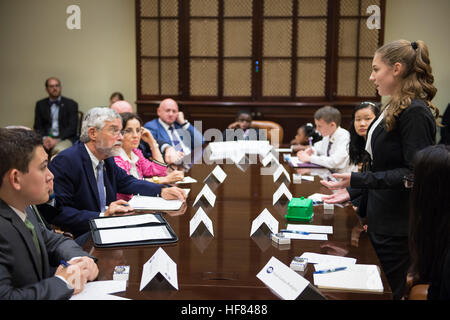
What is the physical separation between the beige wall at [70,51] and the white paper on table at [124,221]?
6095mm

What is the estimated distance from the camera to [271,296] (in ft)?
5.57

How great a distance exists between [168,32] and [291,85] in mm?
1980

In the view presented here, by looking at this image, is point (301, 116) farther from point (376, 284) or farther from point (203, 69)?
point (376, 284)

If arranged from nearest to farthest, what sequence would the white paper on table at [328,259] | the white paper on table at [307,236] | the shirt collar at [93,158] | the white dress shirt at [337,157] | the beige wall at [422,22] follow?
the white paper on table at [328,259] < the white paper on table at [307,236] < the shirt collar at [93,158] < the white dress shirt at [337,157] < the beige wall at [422,22]

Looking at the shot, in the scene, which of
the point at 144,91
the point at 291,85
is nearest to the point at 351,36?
the point at 291,85

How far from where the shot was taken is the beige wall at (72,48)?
830 cm

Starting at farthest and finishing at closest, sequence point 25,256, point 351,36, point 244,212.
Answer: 1. point 351,36
2. point 244,212
3. point 25,256

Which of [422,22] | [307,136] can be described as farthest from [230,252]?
[422,22]

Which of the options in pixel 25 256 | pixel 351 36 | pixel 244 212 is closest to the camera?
pixel 25 256

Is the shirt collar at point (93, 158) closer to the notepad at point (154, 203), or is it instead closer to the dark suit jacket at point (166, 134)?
the notepad at point (154, 203)

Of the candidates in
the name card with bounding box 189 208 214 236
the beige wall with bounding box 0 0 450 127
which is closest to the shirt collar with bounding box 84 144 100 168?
the name card with bounding box 189 208 214 236

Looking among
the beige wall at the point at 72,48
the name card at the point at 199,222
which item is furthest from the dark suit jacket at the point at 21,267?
the beige wall at the point at 72,48

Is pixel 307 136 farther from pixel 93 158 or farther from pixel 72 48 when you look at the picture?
pixel 72 48

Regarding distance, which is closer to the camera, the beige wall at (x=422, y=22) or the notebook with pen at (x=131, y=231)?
the notebook with pen at (x=131, y=231)
